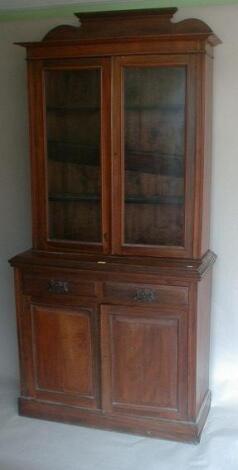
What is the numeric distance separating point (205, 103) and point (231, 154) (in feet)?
1.30

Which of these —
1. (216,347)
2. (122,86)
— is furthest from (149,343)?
(122,86)

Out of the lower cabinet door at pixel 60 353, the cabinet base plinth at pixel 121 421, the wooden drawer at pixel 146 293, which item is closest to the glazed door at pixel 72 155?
the wooden drawer at pixel 146 293

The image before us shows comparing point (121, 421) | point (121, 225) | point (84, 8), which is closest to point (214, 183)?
point (121, 225)

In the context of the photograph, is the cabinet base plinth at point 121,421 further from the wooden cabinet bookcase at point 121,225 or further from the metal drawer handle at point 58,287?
the metal drawer handle at point 58,287

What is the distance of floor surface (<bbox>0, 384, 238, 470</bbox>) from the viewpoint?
247 centimetres

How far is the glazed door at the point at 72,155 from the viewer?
2574 mm

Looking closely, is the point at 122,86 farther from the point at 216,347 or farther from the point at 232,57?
the point at 216,347

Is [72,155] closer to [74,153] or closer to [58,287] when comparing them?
[74,153]

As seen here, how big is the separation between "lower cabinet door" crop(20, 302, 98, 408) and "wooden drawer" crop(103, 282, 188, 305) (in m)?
0.15

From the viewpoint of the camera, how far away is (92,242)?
2697 millimetres

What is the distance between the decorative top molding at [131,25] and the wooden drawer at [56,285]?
1.12 m

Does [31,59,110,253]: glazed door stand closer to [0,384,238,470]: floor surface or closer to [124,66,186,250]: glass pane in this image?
[124,66,186,250]: glass pane

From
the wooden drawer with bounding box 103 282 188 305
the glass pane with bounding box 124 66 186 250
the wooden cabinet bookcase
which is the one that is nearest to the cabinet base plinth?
the wooden cabinet bookcase

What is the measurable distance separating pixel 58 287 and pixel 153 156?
2.57 ft
